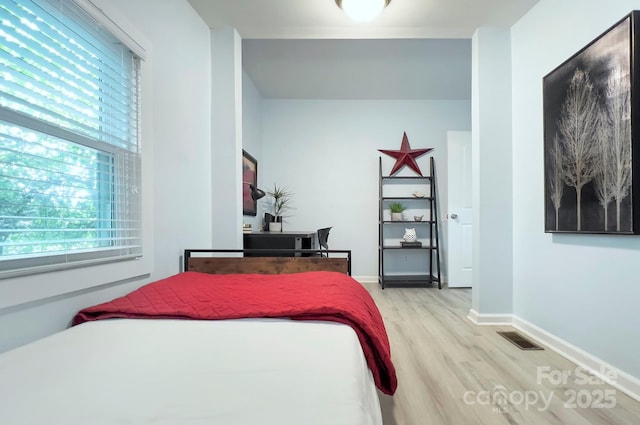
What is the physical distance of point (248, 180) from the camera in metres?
3.73

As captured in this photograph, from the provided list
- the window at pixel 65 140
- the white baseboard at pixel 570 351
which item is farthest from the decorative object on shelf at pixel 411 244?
the window at pixel 65 140

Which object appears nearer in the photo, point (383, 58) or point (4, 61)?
point (4, 61)

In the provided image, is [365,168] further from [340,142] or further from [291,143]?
[291,143]

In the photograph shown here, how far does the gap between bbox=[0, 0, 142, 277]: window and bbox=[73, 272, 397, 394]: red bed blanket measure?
0.27 metres

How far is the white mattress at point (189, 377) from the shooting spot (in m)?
0.60

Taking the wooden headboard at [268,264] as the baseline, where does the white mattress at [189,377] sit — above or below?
below

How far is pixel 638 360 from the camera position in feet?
5.22

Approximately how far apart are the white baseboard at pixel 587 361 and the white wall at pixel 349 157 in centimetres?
226

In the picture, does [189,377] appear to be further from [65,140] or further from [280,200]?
[280,200]

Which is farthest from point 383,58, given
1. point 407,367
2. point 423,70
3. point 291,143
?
point 407,367

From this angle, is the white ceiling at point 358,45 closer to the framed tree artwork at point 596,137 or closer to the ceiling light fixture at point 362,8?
the ceiling light fixture at point 362,8

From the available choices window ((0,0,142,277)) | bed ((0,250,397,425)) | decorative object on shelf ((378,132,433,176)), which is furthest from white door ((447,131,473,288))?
window ((0,0,142,277))

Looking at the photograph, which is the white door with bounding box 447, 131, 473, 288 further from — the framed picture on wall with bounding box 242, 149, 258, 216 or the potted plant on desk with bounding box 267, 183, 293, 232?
the framed picture on wall with bounding box 242, 149, 258, 216

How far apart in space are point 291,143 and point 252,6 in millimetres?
2292
